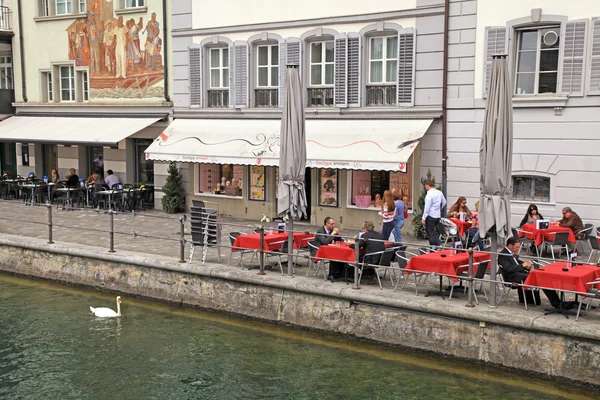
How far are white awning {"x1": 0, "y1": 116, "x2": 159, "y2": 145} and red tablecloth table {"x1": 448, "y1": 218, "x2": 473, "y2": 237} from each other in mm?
10751

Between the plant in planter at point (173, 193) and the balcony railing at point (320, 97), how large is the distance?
4877mm

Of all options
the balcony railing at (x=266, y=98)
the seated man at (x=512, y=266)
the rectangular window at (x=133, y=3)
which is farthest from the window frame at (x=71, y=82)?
the seated man at (x=512, y=266)

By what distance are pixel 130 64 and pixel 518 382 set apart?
56.2ft

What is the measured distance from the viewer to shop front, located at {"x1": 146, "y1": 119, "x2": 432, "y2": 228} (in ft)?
57.1

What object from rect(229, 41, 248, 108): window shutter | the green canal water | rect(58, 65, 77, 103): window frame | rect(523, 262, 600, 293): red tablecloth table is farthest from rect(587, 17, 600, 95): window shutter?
rect(58, 65, 77, 103): window frame

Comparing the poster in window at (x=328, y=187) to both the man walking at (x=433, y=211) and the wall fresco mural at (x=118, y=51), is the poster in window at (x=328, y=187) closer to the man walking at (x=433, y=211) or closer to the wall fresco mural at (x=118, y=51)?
the man walking at (x=433, y=211)

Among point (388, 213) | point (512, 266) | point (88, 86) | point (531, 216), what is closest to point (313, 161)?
point (388, 213)

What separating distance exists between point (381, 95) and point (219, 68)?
534cm

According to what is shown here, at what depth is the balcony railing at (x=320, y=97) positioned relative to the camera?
1925 cm

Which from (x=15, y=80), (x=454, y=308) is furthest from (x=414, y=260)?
(x=15, y=80)

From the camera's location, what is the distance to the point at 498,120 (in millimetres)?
10508

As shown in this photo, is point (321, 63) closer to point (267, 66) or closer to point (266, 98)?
point (267, 66)

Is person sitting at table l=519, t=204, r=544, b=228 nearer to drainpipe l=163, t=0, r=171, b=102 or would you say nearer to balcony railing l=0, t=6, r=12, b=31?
drainpipe l=163, t=0, r=171, b=102

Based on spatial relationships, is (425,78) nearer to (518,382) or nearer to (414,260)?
(414,260)
